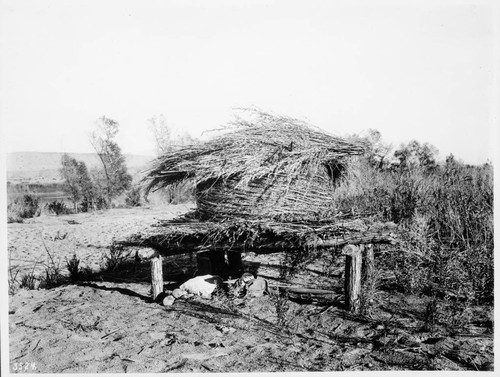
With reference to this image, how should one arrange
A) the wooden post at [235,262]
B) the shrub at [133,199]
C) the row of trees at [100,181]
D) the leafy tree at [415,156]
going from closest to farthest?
the wooden post at [235,262] < the leafy tree at [415,156] < the row of trees at [100,181] < the shrub at [133,199]

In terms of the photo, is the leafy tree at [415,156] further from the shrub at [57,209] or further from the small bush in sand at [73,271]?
the shrub at [57,209]

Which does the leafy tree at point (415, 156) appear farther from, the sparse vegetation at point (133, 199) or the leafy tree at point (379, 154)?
the sparse vegetation at point (133, 199)

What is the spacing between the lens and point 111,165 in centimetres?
1491

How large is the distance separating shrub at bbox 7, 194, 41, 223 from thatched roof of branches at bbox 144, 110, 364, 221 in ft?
27.9

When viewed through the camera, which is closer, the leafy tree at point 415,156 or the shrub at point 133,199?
the leafy tree at point 415,156

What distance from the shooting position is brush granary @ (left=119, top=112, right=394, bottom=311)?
14.4 ft

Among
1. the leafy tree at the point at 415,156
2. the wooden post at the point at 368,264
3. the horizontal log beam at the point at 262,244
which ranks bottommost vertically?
the wooden post at the point at 368,264

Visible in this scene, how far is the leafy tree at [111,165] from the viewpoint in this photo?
11773 mm

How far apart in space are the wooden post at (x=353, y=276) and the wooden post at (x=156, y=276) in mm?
2381

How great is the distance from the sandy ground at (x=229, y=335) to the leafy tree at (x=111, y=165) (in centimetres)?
688

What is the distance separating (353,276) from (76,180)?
13.0m

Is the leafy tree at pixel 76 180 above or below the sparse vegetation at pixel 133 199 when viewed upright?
above

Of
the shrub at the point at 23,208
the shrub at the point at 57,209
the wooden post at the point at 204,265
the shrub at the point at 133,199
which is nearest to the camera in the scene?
the wooden post at the point at 204,265

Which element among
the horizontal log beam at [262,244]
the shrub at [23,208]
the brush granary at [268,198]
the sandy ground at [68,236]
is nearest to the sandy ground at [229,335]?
the brush granary at [268,198]
